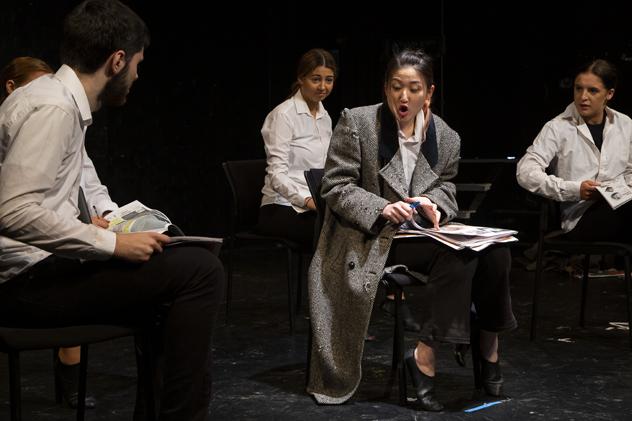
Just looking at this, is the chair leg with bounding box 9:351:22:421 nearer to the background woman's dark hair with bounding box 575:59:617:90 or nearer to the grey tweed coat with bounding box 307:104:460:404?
the grey tweed coat with bounding box 307:104:460:404

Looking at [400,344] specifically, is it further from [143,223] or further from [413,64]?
[143,223]

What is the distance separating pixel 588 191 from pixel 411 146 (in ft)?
3.45

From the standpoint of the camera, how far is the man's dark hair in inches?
83.9

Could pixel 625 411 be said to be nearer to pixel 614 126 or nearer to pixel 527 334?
pixel 527 334

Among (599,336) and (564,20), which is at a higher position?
(564,20)

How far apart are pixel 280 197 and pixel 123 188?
2236 millimetres

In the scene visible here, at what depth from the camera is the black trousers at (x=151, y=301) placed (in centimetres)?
204

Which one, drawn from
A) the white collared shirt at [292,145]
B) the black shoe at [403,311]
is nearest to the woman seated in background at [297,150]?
the white collared shirt at [292,145]

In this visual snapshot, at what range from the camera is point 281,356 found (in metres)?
3.74

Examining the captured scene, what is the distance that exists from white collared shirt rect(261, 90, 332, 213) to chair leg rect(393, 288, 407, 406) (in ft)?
3.97

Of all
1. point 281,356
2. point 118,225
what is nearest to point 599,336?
point 281,356

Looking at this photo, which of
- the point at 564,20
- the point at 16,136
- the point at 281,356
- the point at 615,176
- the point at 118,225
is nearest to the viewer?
the point at 16,136

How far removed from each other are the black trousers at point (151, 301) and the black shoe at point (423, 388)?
1.03 meters

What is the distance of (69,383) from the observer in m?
3.04
